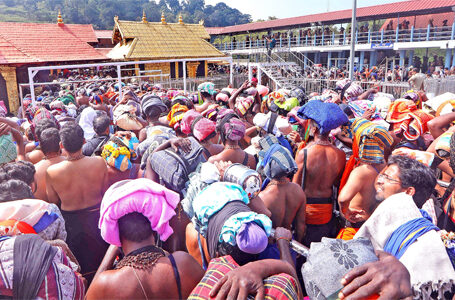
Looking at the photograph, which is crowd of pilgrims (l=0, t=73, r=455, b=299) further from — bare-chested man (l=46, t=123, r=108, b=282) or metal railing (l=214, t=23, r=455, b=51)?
metal railing (l=214, t=23, r=455, b=51)

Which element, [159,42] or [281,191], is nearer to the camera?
[281,191]

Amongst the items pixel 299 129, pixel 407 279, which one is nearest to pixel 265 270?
pixel 407 279

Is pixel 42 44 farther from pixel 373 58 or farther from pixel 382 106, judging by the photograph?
pixel 373 58

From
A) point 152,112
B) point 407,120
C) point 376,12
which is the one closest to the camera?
point 407,120

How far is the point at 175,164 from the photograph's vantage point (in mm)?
3031

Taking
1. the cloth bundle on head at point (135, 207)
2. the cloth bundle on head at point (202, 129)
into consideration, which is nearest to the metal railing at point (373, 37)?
the cloth bundle on head at point (202, 129)

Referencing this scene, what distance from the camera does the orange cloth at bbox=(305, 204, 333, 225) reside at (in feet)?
11.1

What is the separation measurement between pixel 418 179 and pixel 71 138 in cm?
281

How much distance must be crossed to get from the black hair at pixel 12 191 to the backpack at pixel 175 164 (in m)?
1.04

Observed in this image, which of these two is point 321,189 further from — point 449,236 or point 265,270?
point 265,270

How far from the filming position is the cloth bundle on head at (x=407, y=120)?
4.20 m

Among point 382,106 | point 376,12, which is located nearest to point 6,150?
point 382,106

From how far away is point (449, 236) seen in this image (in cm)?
170

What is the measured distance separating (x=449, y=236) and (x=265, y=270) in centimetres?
89
